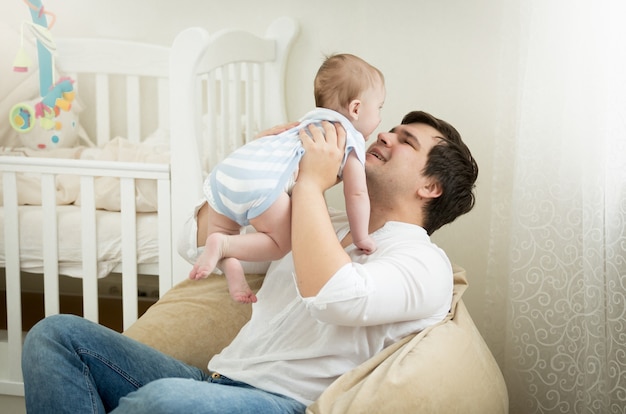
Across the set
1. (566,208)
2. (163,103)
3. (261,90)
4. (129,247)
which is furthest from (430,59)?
(129,247)

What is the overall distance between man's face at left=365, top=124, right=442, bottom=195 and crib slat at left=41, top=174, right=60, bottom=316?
978 millimetres

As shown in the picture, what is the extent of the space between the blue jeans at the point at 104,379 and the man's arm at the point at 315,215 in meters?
0.24

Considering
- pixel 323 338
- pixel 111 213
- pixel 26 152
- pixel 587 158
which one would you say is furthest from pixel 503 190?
pixel 26 152

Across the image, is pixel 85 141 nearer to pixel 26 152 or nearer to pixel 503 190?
pixel 26 152

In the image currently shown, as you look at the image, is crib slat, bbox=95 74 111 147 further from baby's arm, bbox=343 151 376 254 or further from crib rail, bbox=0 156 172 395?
baby's arm, bbox=343 151 376 254

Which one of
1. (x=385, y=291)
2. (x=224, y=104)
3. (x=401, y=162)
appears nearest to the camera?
(x=385, y=291)

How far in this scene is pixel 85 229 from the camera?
7.22 feet

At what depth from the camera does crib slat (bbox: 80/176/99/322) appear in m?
2.17

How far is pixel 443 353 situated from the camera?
4.90 feet

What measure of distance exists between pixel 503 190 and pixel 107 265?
3.77ft

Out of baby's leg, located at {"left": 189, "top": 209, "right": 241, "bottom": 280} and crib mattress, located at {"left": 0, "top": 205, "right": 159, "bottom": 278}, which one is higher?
baby's leg, located at {"left": 189, "top": 209, "right": 241, "bottom": 280}

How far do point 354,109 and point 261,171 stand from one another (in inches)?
9.5

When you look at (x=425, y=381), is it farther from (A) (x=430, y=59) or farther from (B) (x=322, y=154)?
(A) (x=430, y=59)

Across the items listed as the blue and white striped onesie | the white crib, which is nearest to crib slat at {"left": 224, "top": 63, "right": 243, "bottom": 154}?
the white crib
